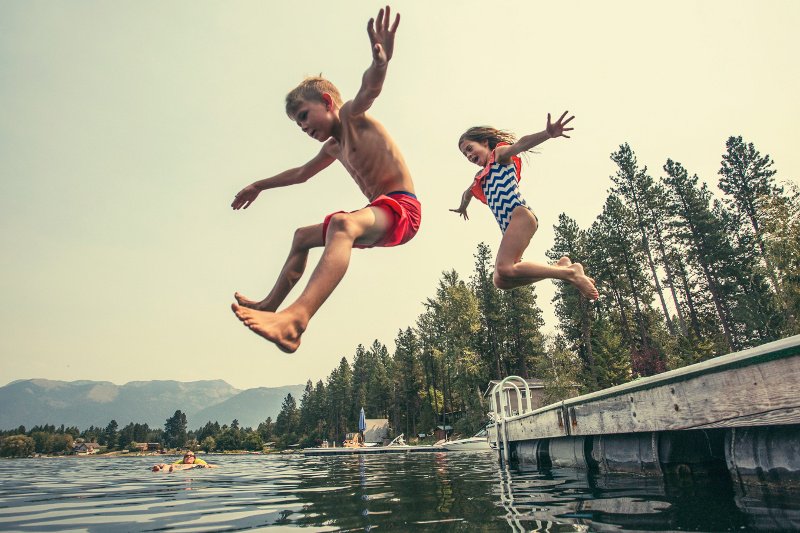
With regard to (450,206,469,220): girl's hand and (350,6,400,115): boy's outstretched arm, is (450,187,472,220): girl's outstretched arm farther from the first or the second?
(350,6,400,115): boy's outstretched arm

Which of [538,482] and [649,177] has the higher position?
[649,177]

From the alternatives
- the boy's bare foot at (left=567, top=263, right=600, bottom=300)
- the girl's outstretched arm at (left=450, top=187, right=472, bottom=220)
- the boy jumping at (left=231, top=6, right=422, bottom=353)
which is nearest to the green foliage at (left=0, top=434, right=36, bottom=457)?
the girl's outstretched arm at (left=450, top=187, right=472, bottom=220)

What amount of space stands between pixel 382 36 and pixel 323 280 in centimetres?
154

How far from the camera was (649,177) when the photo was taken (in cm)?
3625

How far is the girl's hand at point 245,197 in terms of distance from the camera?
4.04m

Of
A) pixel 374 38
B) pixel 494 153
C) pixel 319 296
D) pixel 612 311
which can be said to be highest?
pixel 612 311

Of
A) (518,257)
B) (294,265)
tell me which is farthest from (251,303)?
(518,257)

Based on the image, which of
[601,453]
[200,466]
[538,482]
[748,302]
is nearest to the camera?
[538,482]

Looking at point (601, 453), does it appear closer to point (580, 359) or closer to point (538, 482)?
point (538, 482)

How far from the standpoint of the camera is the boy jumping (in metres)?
2.67

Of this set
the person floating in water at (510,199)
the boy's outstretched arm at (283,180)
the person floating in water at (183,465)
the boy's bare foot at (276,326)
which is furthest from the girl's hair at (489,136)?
the person floating in water at (183,465)

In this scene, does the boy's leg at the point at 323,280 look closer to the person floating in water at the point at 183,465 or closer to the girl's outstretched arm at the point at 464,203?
the girl's outstretched arm at the point at 464,203

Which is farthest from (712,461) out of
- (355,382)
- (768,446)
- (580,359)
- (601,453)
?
(355,382)

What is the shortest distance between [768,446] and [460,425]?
41698mm
